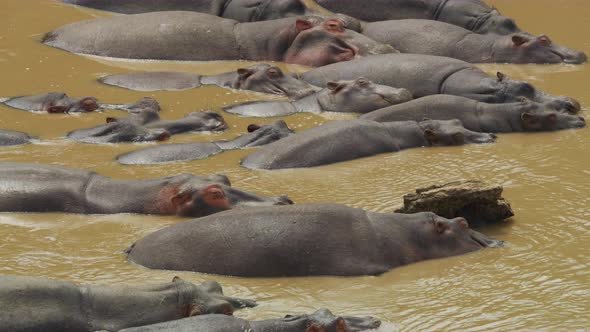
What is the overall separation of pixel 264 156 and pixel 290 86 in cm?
248

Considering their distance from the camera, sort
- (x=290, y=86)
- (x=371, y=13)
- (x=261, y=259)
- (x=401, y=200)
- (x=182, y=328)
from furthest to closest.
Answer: (x=371, y=13) < (x=290, y=86) < (x=401, y=200) < (x=261, y=259) < (x=182, y=328)

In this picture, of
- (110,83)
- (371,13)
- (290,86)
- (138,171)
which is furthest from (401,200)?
(371,13)

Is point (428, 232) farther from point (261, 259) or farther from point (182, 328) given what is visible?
point (182, 328)

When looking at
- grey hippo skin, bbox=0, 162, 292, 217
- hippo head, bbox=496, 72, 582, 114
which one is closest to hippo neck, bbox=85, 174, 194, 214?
grey hippo skin, bbox=0, 162, 292, 217

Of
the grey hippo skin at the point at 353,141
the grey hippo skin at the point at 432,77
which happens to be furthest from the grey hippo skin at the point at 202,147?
the grey hippo skin at the point at 432,77

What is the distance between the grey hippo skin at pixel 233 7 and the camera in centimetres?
1288

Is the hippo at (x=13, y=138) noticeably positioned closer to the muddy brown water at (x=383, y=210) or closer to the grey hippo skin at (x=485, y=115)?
the muddy brown water at (x=383, y=210)

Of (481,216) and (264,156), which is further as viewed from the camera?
(264,156)

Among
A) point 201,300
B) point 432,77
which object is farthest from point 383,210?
point 432,77

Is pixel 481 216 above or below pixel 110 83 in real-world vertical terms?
above

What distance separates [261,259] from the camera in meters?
6.06

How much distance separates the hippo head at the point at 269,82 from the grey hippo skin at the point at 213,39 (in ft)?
3.35

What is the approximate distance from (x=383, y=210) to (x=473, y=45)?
5.26 m

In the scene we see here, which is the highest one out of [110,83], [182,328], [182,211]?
[182,328]
